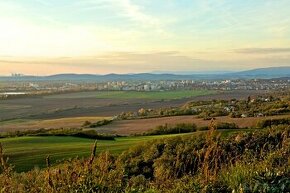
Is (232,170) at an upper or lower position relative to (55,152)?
upper

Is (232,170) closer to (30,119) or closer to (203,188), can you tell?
(203,188)

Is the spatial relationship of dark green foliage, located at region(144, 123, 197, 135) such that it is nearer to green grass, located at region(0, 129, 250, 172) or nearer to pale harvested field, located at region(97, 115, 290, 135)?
pale harvested field, located at region(97, 115, 290, 135)

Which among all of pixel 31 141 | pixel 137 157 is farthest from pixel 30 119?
pixel 137 157

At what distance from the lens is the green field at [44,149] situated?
108 ft

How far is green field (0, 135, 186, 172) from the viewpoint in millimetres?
32994

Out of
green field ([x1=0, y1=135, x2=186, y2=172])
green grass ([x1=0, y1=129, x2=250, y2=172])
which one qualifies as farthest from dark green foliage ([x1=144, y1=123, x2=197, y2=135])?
green field ([x1=0, y1=135, x2=186, y2=172])

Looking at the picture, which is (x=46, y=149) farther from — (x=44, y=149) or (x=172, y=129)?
(x=172, y=129)

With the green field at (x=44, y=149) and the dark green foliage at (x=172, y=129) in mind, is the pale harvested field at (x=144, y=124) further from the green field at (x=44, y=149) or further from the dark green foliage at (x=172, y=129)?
the green field at (x=44, y=149)

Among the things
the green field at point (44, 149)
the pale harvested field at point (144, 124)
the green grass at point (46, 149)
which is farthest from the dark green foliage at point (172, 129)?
the green field at point (44, 149)

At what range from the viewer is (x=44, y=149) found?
3966 cm

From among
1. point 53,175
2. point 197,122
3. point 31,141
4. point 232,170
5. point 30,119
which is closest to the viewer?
point 53,175

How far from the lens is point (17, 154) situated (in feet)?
124

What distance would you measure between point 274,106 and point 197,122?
1616cm

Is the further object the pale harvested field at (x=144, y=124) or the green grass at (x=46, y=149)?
the pale harvested field at (x=144, y=124)
